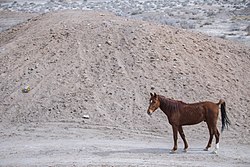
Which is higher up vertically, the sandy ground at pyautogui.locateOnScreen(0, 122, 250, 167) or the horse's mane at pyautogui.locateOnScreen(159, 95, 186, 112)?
the horse's mane at pyautogui.locateOnScreen(159, 95, 186, 112)

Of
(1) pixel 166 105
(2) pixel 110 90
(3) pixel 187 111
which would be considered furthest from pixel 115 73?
(3) pixel 187 111

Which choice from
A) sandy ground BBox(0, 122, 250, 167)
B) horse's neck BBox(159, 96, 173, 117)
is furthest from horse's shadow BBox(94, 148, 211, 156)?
horse's neck BBox(159, 96, 173, 117)

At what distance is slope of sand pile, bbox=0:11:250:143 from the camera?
535 inches

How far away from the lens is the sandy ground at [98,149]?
1044cm

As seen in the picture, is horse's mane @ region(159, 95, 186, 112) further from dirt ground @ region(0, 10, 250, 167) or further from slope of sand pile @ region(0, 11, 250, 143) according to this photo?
slope of sand pile @ region(0, 11, 250, 143)

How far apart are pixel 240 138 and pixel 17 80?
23.3 feet

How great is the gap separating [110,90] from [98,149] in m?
3.18

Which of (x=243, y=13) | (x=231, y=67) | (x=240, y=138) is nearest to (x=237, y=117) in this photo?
(x=240, y=138)

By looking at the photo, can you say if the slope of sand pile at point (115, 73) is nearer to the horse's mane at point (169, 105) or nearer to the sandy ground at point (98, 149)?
the sandy ground at point (98, 149)

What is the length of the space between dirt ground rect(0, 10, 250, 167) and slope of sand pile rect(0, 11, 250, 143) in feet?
0.10

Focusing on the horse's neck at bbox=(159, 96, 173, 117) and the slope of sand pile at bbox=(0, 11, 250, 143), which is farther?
the slope of sand pile at bbox=(0, 11, 250, 143)

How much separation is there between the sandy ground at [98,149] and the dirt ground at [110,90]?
2 centimetres

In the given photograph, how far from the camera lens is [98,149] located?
37.4 ft

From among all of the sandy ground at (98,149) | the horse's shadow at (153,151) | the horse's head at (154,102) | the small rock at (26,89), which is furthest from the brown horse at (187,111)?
the small rock at (26,89)
